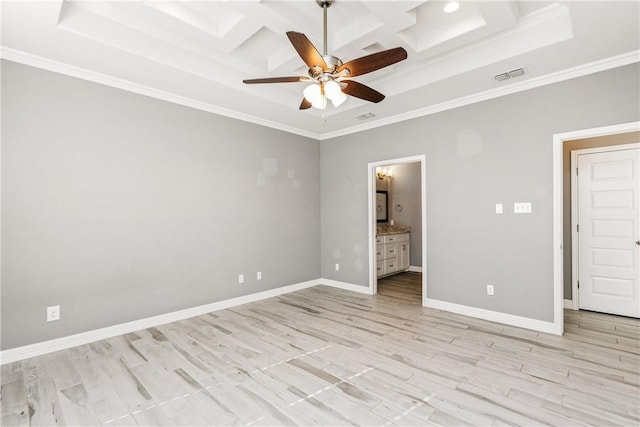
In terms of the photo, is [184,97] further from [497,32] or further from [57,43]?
[497,32]

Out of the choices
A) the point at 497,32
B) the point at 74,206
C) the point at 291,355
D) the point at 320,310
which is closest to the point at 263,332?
the point at 291,355

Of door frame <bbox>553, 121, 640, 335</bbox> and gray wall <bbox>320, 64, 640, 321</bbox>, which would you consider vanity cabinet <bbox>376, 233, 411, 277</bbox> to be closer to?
gray wall <bbox>320, 64, 640, 321</bbox>

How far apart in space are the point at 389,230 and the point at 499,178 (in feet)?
9.69

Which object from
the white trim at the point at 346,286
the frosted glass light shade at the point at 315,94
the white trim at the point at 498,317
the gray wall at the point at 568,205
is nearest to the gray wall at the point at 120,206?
the white trim at the point at 346,286

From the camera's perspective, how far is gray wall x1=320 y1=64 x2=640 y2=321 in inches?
123

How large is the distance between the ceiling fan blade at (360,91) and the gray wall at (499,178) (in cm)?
176

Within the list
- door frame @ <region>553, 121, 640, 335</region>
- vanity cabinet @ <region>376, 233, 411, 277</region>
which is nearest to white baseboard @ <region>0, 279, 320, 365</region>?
vanity cabinet @ <region>376, 233, 411, 277</region>

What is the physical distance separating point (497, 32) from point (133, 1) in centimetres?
305

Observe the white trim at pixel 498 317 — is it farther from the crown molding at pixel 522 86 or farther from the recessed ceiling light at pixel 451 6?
the recessed ceiling light at pixel 451 6

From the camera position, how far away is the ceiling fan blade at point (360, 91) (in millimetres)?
2553

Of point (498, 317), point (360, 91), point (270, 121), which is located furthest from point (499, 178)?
point (270, 121)

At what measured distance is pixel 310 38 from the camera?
290 centimetres

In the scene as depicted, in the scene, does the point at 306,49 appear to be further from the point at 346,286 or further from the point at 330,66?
the point at 346,286

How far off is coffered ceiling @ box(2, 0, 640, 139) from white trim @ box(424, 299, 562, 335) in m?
2.58
